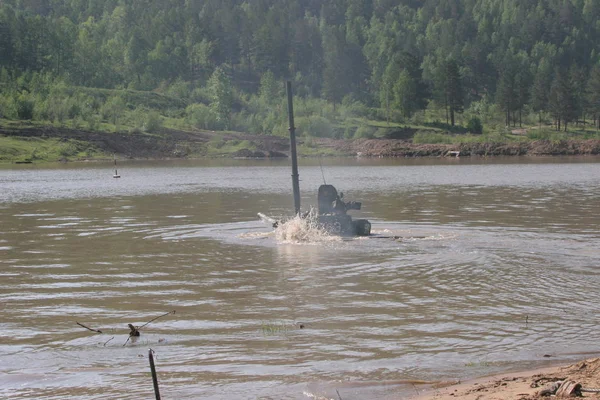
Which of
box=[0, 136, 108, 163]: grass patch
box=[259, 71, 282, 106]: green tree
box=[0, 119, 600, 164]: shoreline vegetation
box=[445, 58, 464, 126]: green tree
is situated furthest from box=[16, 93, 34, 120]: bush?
box=[445, 58, 464, 126]: green tree

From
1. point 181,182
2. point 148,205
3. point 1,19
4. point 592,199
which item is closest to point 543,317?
point 592,199

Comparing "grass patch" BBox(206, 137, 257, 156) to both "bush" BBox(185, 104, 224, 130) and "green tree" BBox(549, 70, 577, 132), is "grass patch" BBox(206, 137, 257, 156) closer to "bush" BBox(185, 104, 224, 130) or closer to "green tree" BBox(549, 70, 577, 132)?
"bush" BBox(185, 104, 224, 130)

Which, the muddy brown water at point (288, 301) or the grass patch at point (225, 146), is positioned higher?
the grass patch at point (225, 146)

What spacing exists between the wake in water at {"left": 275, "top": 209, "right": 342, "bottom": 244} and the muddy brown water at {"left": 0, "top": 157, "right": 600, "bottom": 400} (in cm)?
65

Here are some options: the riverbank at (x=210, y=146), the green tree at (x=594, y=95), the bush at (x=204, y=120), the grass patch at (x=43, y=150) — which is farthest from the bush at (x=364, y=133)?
the green tree at (x=594, y=95)

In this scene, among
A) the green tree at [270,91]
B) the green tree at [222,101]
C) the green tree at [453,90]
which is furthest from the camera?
the green tree at [270,91]

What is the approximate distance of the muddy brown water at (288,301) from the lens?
43.0 feet

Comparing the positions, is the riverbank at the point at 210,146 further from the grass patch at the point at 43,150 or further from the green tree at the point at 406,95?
the green tree at the point at 406,95

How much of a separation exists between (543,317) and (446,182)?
150 ft

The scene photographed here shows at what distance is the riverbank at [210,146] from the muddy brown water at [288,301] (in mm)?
73628

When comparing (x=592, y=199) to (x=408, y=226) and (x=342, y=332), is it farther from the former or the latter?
(x=342, y=332)

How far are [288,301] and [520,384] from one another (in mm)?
8085

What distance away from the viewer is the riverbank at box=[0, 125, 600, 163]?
111m

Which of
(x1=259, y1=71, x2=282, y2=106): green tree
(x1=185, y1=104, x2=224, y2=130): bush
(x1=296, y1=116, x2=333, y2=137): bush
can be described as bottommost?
(x1=296, y1=116, x2=333, y2=137): bush
